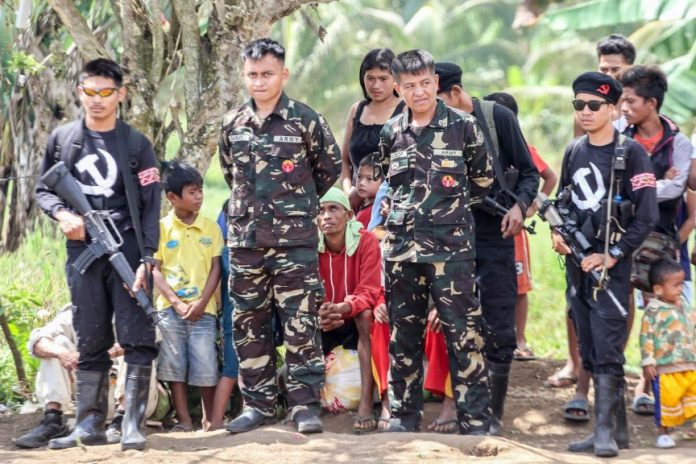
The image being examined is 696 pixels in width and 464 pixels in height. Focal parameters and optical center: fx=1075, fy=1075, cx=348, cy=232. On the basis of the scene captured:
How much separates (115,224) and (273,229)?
2.77 feet

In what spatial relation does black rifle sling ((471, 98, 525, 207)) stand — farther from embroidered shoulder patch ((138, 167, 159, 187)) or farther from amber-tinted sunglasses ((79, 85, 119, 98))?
amber-tinted sunglasses ((79, 85, 119, 98))

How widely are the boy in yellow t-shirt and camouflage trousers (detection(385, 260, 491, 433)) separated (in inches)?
45.3

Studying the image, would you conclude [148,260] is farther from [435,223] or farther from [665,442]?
[665,442]

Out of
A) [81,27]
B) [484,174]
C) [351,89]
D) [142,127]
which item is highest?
[351,89]

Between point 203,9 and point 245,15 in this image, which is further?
point 203,9

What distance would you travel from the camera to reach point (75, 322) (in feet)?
18.9

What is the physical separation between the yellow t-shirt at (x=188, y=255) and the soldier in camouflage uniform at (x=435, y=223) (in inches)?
46.3

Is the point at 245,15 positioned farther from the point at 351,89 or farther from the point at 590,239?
the point at 351,89

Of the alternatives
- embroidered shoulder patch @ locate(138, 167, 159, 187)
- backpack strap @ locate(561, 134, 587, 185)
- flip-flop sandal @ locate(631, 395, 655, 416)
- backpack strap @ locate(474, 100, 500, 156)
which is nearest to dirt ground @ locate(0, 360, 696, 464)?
flip-flop sandal @ locate(631, 395, 655, 416)

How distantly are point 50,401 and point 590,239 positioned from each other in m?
3.21

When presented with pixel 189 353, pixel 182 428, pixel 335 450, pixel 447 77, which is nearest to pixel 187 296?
pixel 189 353

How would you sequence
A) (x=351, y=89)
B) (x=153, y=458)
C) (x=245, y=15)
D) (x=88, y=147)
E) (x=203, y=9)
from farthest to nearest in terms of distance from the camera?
1. (x=351, y=89)
2. (x=203, y=9)
3. (x=245, y=15)
4. (x=88, y=147)
5. (x=153, y=458)

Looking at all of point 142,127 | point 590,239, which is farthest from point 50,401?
point 590,239

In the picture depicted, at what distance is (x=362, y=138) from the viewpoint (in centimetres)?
699
